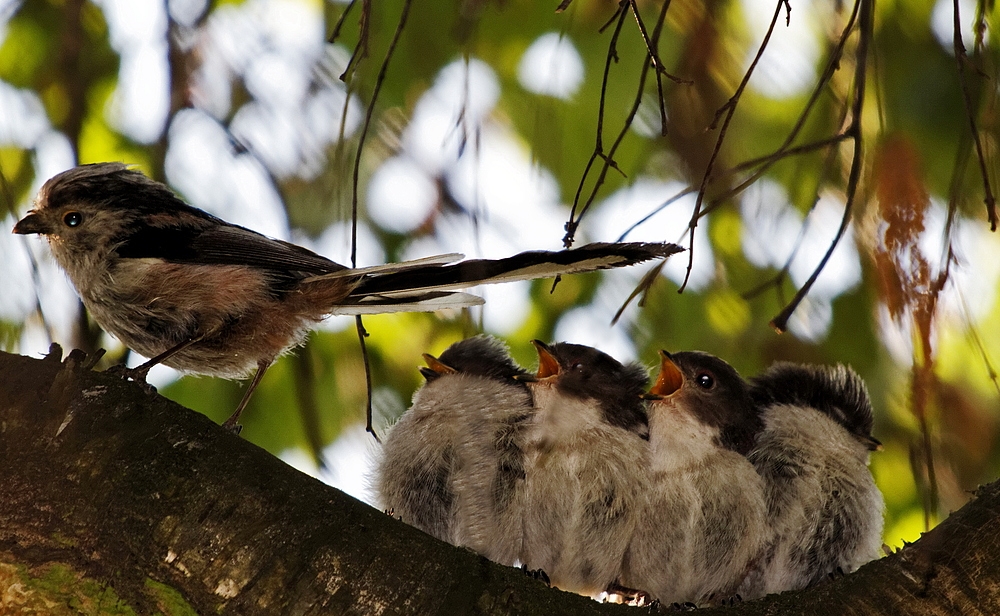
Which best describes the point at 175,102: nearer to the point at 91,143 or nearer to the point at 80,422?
the point at 91,143

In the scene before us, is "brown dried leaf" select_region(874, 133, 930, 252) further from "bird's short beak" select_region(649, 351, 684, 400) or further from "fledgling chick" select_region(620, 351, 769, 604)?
"bird's short beak" select_region(649, 351, 684, 400)

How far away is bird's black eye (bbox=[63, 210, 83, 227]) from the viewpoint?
362 cm

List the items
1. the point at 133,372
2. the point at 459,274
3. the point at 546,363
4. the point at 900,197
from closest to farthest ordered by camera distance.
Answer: the point at 900,197 < the point at 133,372 < the point at 459,274 < the point at 546,363

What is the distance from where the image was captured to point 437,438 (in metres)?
3.58

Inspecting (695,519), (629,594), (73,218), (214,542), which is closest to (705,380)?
(695,519)

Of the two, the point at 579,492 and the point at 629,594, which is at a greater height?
the point at 579,492

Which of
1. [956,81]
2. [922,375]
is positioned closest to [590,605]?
[922,375]

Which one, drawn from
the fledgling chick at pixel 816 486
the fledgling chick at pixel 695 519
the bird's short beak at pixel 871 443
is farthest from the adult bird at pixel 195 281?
the bird's short beak at pixel 871 443

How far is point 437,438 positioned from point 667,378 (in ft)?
3.13

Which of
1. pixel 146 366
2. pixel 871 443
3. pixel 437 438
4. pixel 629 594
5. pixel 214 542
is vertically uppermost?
pixel 871 443

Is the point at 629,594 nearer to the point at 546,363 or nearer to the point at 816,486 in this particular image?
the point at 816,486

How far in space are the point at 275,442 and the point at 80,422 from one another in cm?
231

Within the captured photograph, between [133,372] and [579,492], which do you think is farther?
[579,492]

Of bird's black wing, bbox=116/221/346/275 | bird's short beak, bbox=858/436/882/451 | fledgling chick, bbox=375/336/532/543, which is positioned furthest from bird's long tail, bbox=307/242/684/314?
bird's short beak, bbox=858/436/882/451
